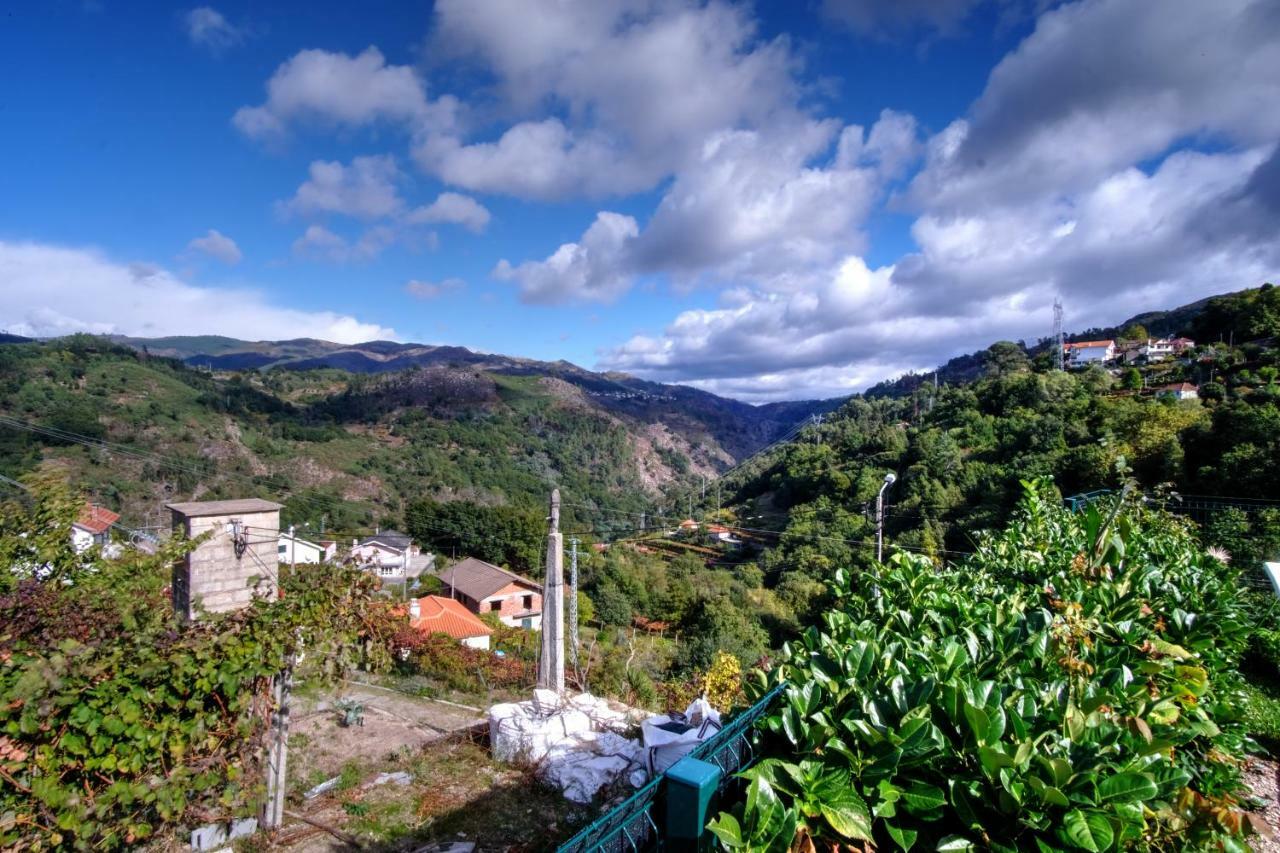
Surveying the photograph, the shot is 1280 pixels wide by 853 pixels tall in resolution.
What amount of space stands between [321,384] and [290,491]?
2332 inches

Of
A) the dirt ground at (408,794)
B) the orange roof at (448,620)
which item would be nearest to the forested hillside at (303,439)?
the orange roof at (448,620)

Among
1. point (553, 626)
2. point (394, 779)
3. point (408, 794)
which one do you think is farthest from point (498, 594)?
point (408, 794)

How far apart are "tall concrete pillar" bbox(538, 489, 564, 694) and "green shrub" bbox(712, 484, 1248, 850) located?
195 inches

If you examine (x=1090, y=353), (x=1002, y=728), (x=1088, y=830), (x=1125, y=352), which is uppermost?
(x=1090, y=353)

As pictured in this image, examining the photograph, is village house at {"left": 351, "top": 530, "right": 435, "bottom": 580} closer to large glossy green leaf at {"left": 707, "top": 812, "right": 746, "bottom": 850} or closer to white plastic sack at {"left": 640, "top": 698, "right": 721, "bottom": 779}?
white plastic sack at {"left": 640, "top": 698, "right": 721, "bottom": 779}

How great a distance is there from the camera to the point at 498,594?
28.8 meters

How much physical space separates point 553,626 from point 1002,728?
→ 6.39 metres

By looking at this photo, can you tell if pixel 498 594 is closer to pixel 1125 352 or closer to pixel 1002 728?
pixel 1002 728

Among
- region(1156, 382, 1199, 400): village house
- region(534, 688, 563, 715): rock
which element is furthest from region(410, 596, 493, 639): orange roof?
region(1156, 382, 1199, 400): village house

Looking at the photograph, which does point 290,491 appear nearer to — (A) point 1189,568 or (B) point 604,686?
(B) point 604,686

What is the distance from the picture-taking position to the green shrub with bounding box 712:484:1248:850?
1.23 metres

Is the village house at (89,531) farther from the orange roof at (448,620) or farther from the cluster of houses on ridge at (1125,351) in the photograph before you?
the cluster of houses on ridge at (1125,351)

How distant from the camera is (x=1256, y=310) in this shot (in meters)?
38.2

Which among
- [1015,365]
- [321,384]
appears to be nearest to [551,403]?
[321,384]
